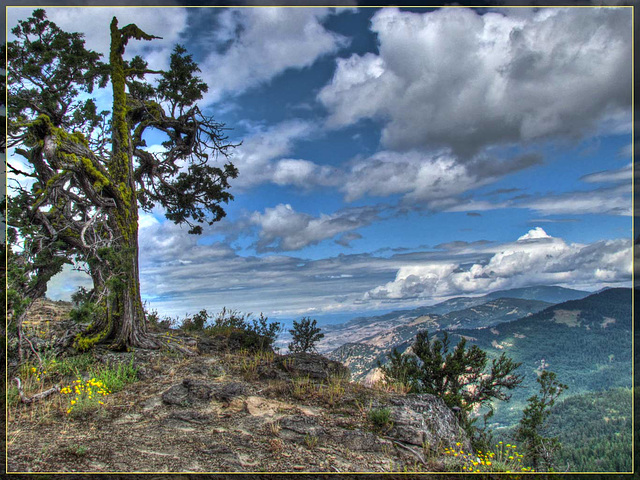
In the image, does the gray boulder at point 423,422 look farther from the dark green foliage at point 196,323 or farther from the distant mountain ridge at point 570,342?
the distant mountain ridge at point 570,342

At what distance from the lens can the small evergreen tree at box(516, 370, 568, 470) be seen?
8.39m

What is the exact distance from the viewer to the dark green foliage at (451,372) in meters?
10.1

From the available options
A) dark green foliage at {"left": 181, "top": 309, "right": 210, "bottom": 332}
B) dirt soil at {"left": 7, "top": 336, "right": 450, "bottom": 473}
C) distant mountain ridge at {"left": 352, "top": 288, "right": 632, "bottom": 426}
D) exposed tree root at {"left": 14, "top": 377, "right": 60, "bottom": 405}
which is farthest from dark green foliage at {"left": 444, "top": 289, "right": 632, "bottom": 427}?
exposed tree root at {"left": 14, "top": 377, "right": 60, "bottom": 405}

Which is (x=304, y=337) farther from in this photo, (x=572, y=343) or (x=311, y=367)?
(x=572, y=343)

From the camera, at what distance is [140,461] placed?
5.68 meters

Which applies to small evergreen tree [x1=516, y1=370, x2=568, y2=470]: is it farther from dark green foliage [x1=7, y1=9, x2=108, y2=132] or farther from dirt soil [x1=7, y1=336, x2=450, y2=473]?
dark green foliage [x1=7, y1=9, x2=108, y2=132]

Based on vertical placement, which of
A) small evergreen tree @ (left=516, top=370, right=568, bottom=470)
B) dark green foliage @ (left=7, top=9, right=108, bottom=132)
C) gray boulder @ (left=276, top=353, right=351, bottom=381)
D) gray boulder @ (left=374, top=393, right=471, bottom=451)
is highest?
dark green foliage @ (left=7, top=9, right=108, bottom=132)

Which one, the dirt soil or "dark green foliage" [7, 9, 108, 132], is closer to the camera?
the dirt soil

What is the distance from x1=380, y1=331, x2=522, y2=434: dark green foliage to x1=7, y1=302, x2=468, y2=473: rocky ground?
4.94ft

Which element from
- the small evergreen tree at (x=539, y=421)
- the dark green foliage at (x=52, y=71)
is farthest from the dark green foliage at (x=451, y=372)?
the dark green foliage at (x=52, y=71)

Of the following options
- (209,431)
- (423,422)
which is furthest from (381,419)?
(209,431)

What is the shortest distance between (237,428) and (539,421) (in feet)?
21.4

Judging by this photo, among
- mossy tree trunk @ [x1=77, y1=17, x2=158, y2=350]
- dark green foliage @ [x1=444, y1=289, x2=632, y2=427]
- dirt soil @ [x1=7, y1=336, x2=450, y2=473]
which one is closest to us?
dirt soil @ [x1=7, y1=336, x2=450, y2=473]

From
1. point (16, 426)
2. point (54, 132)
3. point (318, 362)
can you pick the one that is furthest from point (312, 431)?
point (54, 132)
